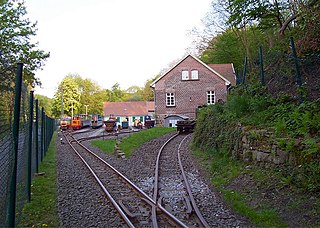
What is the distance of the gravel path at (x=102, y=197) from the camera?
7.53m

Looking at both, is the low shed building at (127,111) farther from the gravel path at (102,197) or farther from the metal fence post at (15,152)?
the metal fence post at (15,152)

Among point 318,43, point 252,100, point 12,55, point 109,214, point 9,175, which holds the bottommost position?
point 109,214

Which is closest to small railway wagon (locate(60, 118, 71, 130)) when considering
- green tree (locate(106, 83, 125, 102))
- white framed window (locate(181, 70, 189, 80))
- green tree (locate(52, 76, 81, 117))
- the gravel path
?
white framed window (locate(181, 70, 189, 80))

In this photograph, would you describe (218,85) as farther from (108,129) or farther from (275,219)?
(275,219)

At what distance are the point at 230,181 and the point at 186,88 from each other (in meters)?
36.9

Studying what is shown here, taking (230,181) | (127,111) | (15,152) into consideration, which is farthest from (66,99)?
(15,152)

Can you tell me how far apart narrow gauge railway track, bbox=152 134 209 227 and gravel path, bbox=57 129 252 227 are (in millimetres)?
207

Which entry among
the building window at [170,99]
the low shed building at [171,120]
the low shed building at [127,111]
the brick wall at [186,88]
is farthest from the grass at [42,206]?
the low shed building at [127,111]

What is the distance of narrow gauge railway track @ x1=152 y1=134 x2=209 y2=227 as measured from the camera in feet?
24.9

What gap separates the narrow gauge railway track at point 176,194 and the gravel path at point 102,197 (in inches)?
8.1

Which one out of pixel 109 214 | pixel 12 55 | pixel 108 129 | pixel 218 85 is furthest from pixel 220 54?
pixel 109 214

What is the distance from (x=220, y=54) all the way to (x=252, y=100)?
129 ft

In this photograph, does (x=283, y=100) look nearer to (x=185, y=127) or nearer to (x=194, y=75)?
(x=185, y=127)

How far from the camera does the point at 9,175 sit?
20.0 feet
